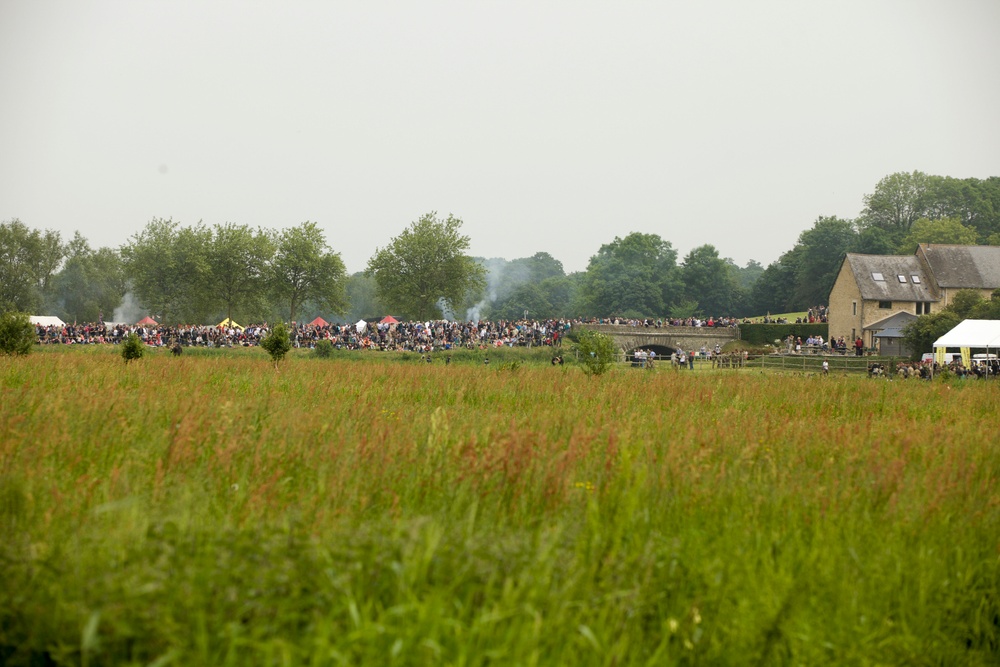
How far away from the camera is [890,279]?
77.6 m

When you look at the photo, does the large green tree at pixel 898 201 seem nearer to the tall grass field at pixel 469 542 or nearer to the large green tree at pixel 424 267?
the large green tree at pixel 424 267

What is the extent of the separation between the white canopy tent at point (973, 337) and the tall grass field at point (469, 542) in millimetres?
39597

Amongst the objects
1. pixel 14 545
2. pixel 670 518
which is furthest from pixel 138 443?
pixel 670 518

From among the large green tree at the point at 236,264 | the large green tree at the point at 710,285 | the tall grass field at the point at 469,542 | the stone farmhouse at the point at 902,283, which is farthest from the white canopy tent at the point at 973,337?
the large green tree at the point at 710,285

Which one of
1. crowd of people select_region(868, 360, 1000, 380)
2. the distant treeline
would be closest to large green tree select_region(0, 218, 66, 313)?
the distant treeline

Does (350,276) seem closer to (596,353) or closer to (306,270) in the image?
(306,270)

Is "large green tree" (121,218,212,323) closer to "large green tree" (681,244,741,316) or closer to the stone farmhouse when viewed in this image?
the stone farmhouse

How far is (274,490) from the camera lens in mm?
5617

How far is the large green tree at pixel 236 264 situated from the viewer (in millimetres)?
68750

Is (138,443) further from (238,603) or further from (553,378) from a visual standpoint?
(553,378)

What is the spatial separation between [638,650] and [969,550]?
307 cm

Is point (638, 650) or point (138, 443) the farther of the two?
point (138, 443)

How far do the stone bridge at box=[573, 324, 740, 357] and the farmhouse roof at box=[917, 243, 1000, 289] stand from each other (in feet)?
70.3

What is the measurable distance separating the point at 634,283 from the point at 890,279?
35144 mm
